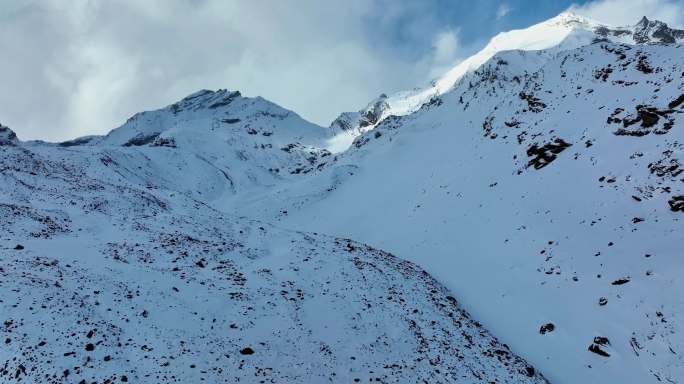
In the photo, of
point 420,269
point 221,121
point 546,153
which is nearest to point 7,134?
point 420,269

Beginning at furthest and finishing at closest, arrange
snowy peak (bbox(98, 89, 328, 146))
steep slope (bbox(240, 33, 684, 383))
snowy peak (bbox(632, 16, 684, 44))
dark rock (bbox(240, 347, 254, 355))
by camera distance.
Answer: snowy peak (bbox(98, 89, 328, 146)) < snowy peak (bbox(632, 16, 684, 44)) < steep slope (bbox(240, 33, 684, 383)) < dark rock (bbox(240, 347, 254, 355))

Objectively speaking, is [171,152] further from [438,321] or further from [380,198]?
[438,321]

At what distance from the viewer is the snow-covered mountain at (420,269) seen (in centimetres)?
1455

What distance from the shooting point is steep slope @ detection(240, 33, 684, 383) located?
17875 mm

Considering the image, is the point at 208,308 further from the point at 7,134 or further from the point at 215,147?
the point at 215,147

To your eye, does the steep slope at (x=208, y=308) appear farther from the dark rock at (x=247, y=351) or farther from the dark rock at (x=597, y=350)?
the dark rock at (x=597, y=350)

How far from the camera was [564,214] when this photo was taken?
26641 millimetres

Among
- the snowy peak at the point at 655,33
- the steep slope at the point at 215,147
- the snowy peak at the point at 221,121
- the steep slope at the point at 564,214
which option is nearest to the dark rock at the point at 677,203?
the steep slope at the point at 564,214

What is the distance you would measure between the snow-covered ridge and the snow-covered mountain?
104m

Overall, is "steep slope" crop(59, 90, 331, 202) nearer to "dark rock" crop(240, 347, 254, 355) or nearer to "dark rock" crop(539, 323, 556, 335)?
"dark rock" crop(539, 323, 556, 335)

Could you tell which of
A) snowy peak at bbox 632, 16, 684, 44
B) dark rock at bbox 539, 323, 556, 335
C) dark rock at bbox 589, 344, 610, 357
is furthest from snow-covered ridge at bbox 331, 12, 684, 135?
dark rock at bbox 589, 344, 610, 357

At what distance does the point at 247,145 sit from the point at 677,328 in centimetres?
11952

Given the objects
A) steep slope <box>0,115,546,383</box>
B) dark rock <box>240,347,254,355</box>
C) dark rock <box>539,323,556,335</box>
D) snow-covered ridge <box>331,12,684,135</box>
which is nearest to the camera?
steep slope <box>0,115,546,383</box>

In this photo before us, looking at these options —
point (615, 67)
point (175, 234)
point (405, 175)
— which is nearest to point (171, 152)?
point (405, 175)
